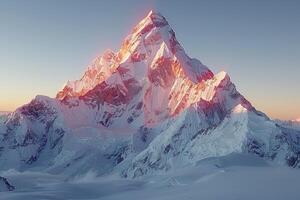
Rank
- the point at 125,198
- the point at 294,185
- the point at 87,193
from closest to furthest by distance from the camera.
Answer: the point at 294,185
the point at 125,198
the point at 87,193

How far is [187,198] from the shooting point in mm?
129875

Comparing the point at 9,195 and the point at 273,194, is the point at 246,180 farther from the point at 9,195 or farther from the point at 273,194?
the point at 9,195

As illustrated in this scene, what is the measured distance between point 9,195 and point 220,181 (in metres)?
55.2

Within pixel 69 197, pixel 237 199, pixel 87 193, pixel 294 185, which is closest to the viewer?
pixel 237 199

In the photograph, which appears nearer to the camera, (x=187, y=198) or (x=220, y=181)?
(x=187, y=198)

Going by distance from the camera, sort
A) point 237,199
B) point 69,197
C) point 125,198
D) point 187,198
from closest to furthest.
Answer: point 237,199 → point 187,198 → point 125,198 → point 69,197

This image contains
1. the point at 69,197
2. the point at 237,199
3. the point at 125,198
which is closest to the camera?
the point at 237,199

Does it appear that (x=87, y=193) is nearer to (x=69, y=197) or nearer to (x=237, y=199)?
(x=69, y=197)

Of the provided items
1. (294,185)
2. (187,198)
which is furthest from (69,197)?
(294,185)

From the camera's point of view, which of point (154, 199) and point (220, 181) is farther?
point (220, 181)

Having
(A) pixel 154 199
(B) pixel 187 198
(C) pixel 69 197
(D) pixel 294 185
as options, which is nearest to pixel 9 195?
(C) pixel 69 197

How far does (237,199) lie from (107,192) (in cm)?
8710

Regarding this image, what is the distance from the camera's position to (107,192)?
651 feet

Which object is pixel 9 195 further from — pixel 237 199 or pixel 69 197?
pixel 237 199
